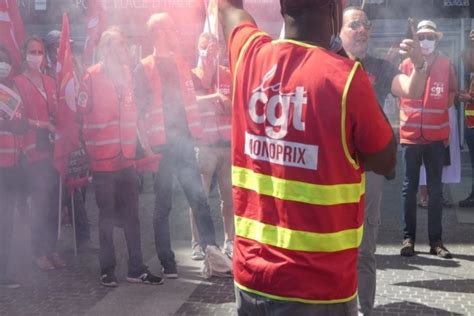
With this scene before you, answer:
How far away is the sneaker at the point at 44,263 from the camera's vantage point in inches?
206

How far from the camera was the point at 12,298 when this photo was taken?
4.54m

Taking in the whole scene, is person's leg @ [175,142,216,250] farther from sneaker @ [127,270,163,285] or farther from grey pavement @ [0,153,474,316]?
sneaker @ [127,270,163,285]

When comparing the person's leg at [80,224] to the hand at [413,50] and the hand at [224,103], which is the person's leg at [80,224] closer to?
the hand at [224,103]

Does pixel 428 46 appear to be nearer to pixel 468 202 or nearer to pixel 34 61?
pixel 468 202

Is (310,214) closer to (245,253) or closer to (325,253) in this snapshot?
(325,253)

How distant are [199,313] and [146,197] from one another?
4.19m

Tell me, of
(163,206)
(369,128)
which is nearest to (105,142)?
(163,206)

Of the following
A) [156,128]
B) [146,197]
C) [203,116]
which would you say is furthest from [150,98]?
[146,197]

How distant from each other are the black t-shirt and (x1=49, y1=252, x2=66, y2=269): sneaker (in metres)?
2.83

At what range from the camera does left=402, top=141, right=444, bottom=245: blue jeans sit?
18.1ft

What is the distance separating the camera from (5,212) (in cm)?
489

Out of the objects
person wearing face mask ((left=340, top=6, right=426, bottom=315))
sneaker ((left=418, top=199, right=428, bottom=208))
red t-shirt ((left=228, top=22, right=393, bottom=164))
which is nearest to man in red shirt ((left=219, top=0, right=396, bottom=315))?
red t-shirt ((left=228, top=22, right=393, bottom=164))

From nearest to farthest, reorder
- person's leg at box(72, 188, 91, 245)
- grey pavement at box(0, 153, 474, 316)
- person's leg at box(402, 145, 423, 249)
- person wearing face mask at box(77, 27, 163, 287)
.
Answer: grey pavement at box(0, 153, 474, 316), person wearing face mask at box(77, 27, 163, 287), person's leg at box(402, 145, 423, 249), person's leg at box(72, 188, 91, 245)

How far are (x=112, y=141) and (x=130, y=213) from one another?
0.53 meters
